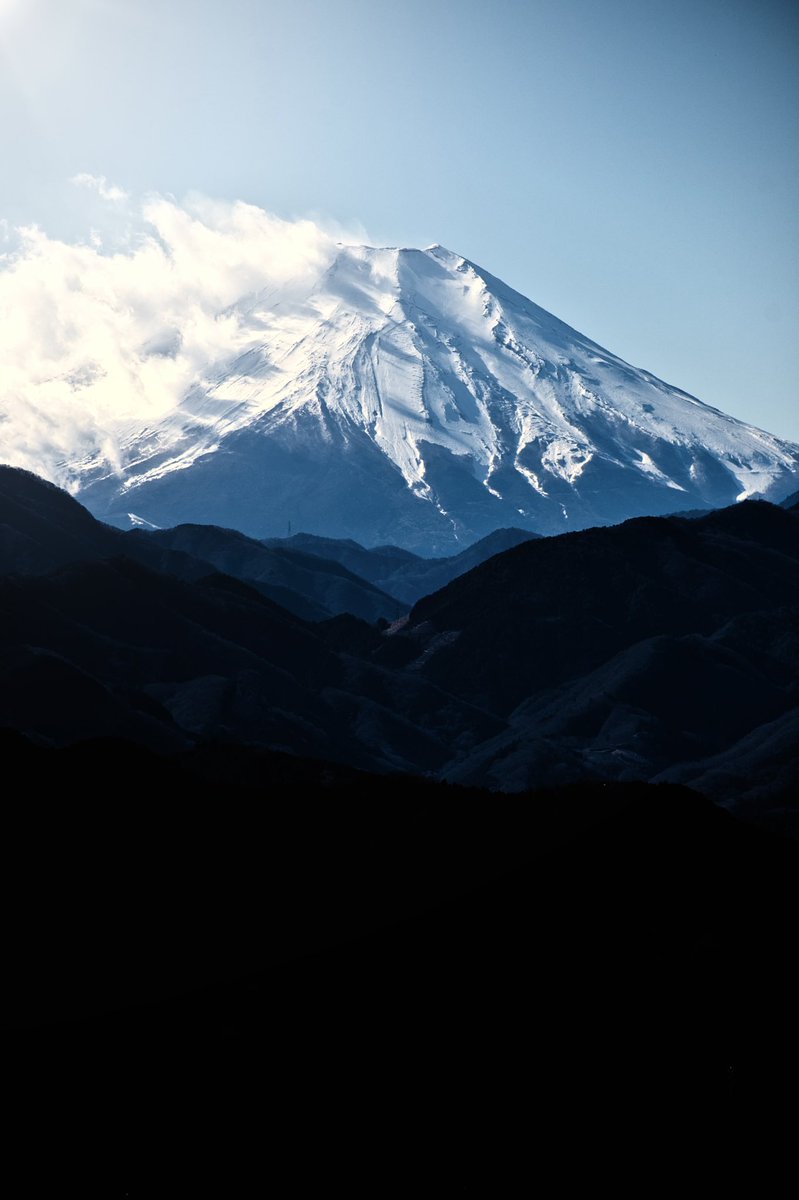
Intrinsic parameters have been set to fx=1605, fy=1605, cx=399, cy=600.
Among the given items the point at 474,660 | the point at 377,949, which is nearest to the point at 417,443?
the point at 474,660

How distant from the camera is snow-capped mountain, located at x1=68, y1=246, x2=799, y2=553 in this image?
170500 millimetres

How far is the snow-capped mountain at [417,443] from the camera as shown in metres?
170

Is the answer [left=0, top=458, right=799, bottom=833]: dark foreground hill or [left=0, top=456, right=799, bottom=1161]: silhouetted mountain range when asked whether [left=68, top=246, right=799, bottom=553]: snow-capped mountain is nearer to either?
[left=0, top=458, right=799, bottom=833]: dark foreground hill

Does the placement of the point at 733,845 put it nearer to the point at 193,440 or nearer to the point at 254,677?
the point at 254,677

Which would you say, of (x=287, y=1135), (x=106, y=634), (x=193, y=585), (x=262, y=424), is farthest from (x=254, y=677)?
(x=262, y=424)

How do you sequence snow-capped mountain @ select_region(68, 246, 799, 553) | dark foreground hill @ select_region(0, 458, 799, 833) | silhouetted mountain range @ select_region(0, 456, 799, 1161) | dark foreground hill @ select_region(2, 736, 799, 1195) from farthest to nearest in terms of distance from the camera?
snow-capped mountain @ select_region(68, 246, 799, 553) → dark foreground hill @ select_region(0, 458, 799, 833) → silhouetted mountain range @ select_region(0, 456, 799, 1161) → dark foreground hill @ select_region(2, 736, 799, 1195)

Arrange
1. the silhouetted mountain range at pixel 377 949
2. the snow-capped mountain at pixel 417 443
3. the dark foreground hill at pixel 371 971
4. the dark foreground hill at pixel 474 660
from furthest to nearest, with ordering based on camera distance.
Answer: the snow-capped mountain at pixel 417 443 < the dark foreground hill at pixel 474 660 < the silhouetted mountain range at pixel 377 949 < the dark foreground hill at pixel 371 971

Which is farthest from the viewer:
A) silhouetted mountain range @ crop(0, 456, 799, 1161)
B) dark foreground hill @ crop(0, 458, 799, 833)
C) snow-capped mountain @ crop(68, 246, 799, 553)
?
snow-capped mountain @ crop(68, 246, 799, 553)

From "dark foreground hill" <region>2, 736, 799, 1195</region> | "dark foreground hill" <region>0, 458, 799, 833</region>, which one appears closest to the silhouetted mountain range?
"dark foreground hill" <region>2, 736, 799, 1195</region>

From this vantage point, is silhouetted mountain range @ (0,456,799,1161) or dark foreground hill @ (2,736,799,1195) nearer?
dark foreground hill @ (2,736,799,1195)

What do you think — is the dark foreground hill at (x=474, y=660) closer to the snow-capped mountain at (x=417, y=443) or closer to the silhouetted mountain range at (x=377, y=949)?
the silhouetted mountain range at (x=377, y=949)

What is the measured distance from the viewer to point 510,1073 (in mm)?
14781

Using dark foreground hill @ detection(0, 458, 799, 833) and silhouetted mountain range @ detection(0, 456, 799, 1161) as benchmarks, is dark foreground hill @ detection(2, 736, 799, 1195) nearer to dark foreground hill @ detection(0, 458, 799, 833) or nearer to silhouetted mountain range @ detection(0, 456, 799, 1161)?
silhouetted mountain range @ detection(0, 456, 799, 1161)

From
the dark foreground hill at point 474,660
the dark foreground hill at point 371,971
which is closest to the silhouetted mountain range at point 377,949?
the dark foreground hill at point 371,971
